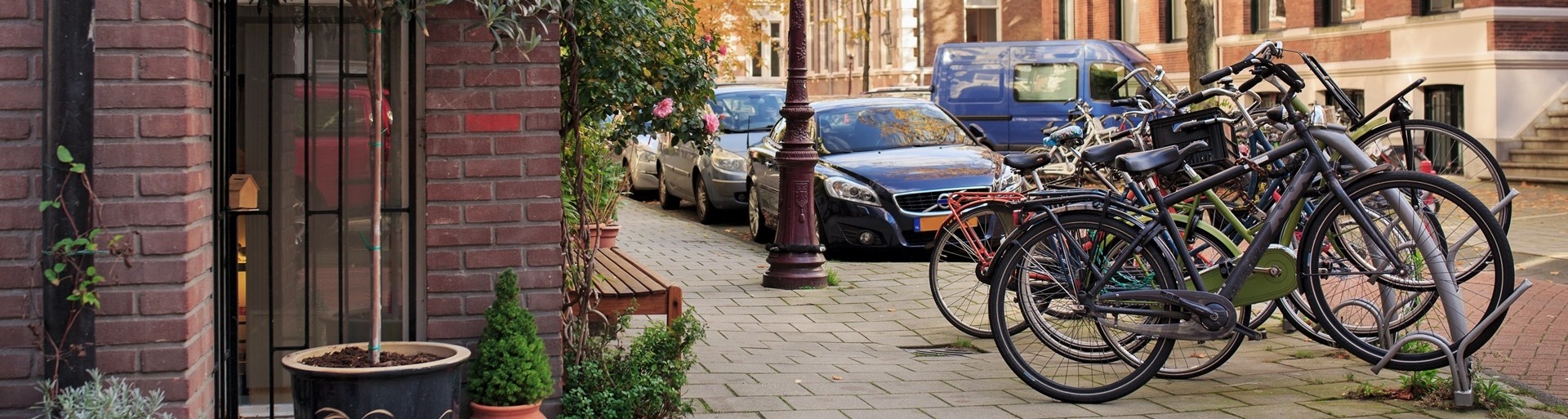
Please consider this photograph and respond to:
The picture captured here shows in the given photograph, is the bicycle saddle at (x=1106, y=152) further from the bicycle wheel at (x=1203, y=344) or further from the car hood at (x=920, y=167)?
the car hood at (x=920, y=167)

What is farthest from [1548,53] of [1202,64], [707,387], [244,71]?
[244,71]

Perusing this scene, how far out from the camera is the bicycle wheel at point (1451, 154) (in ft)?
20.5

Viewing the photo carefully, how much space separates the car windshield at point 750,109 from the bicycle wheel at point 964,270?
8.98 meters

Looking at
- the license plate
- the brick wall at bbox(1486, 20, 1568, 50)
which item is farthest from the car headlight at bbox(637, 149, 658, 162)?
the brick wall at bbox(1486, 20, 1568, 50)

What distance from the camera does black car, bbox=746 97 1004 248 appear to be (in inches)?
451

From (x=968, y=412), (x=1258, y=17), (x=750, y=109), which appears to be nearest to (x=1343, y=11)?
(x=1258, y=17)

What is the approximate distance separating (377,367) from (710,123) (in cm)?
297

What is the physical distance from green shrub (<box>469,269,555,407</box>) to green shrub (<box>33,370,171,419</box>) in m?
0.99

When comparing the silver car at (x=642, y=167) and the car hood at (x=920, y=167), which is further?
the silver car at (x=642, y=167)

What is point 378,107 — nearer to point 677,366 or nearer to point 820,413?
point 677,366

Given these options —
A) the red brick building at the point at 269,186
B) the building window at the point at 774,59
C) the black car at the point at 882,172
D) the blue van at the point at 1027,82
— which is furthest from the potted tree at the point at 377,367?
the building window at the point at 774,59

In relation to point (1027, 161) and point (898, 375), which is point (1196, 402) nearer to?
Result: point (898, 375)

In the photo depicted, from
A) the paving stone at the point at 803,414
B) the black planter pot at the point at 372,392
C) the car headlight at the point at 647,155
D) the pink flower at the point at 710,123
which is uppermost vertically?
the car headlight at the point at 647,155

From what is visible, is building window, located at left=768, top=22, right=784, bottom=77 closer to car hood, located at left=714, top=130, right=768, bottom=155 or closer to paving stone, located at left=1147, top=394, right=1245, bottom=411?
car hood, located at left=714, top=130, right=768, bottom=155
